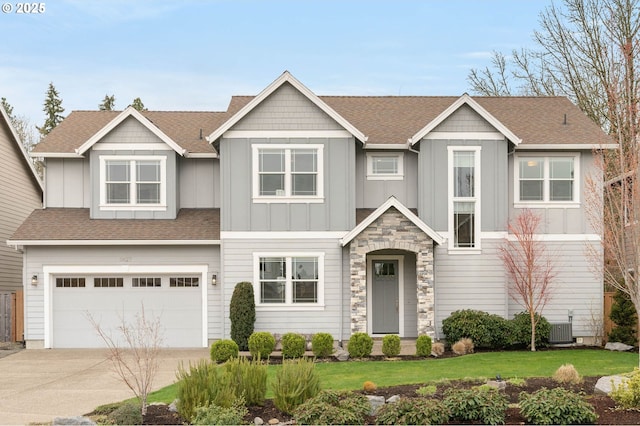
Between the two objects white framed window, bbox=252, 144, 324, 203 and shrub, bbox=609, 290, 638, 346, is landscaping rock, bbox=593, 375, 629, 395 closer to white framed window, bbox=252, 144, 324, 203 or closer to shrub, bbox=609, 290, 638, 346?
shrub, bbox=609, 290, 638, 346

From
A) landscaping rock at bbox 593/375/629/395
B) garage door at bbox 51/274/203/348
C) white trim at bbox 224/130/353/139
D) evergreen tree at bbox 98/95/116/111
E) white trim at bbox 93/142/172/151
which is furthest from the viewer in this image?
evergreen tree at bbox 98/95/116/111

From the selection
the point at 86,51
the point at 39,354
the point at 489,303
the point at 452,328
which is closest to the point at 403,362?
the point at 452,328

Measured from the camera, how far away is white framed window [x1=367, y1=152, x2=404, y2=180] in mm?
22969

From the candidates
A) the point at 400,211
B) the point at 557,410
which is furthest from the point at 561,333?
the point at 557,410

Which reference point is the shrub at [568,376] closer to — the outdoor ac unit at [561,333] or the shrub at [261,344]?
the shrub at [261,344]

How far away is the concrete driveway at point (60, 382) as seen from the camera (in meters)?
12.8

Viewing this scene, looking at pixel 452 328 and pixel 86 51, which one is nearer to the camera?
pixel 452 328

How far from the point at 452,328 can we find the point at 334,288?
3.38m

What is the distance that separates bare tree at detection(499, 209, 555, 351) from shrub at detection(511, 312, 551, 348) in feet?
0.47

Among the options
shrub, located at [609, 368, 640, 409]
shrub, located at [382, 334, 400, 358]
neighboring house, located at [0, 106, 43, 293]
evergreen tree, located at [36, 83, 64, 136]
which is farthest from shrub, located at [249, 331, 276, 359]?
evergreen tree, located at [36, 83, 64, 136]

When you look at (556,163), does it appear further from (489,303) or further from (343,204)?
(343,204)

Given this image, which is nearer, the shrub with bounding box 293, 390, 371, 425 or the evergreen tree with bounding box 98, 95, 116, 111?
the shrub with bounding box 293, 390, 371, 425

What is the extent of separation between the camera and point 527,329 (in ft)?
69.7

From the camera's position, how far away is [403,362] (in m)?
18.6
